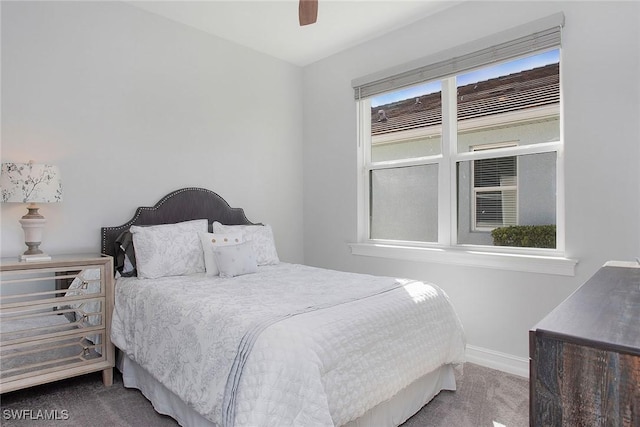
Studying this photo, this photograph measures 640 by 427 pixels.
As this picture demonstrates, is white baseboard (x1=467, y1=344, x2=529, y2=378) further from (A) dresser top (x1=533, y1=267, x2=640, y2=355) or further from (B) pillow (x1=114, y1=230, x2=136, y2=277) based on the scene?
(B) pillow (x1=114, y1=230, x2=136, y2=277)

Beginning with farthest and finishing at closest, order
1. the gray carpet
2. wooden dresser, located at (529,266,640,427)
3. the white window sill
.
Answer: the white window sill → the gray carpet → wooden dresser, located at (529,266,640,427)

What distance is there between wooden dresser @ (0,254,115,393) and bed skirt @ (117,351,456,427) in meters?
0.19

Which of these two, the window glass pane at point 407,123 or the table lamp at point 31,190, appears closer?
the table lamp at point 31,190

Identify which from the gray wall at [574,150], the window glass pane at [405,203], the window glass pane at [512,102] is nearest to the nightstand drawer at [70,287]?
the gray wall at [574,150]

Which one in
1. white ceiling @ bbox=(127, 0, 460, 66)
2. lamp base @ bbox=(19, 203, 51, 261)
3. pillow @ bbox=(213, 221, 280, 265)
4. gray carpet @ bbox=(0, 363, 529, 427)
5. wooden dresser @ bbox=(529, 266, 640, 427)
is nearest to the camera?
wooden dresser @ bbox=(529, 266, 640, 427)

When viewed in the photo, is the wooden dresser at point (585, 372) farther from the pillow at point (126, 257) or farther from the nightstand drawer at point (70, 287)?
the pillow at point (126, 257)

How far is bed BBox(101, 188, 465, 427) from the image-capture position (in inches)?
57.5

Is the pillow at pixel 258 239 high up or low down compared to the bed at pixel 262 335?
up

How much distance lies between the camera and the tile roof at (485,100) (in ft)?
8.75

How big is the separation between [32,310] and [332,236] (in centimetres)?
254

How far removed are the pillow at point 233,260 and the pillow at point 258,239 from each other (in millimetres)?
308

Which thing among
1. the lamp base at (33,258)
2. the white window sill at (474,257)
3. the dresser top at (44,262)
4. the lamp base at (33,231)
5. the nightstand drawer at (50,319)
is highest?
the lamp base at (33,231)

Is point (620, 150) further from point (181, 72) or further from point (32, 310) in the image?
point (32, 310)

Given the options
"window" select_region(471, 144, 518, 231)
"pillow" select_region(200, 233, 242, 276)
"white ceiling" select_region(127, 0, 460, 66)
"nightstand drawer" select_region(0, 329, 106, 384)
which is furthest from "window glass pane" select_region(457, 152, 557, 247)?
"nightstand drawer" select_region(0, 329, 106, 384)
